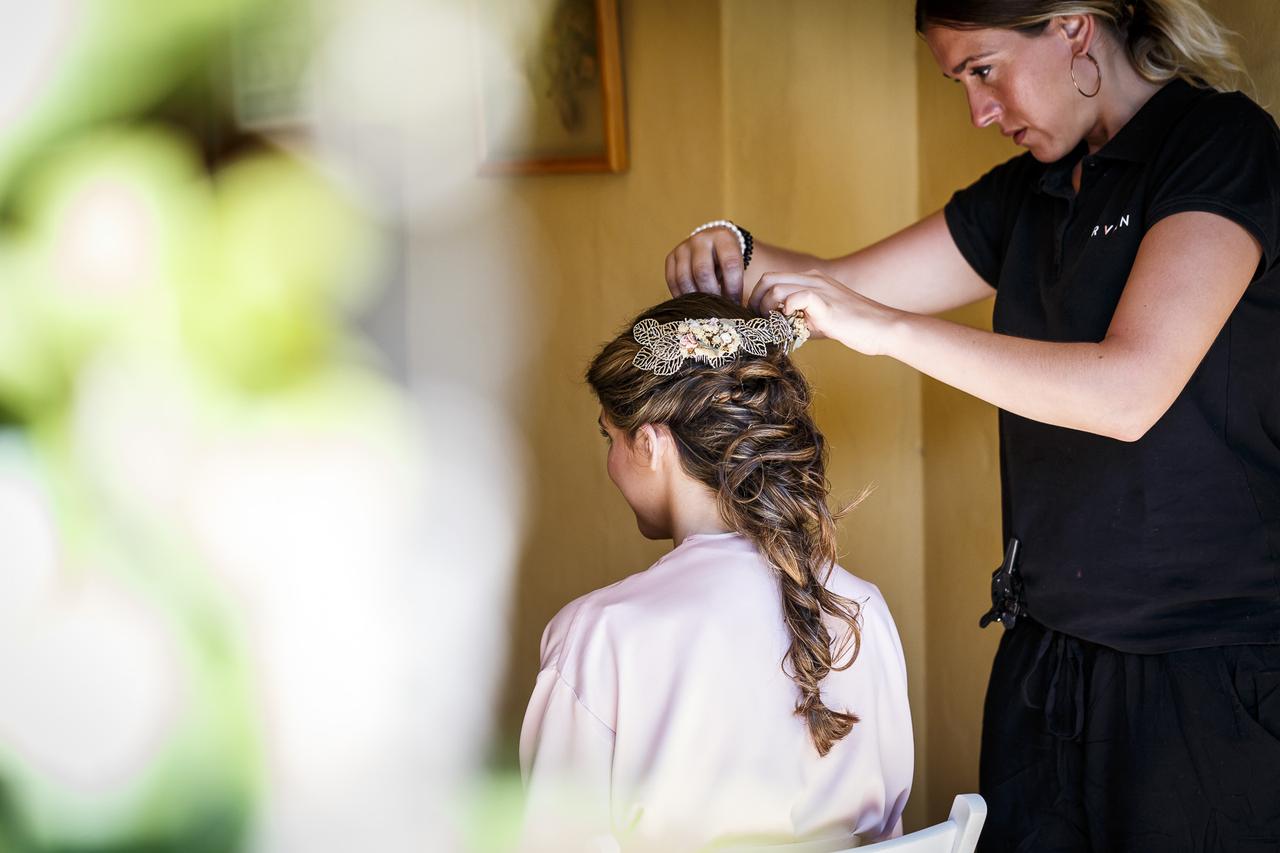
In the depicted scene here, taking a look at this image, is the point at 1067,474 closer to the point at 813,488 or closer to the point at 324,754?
the point at 813,488

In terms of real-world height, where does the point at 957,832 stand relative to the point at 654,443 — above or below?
below

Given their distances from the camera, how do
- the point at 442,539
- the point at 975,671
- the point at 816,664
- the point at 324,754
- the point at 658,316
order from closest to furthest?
the point at 816,664, the point at 658,316, the point at 324,754, the point at 975,671, the point at 442,539

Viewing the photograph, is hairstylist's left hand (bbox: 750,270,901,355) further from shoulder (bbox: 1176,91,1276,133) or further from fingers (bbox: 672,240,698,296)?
shoulder (bbox: 1176,91,1276,133)

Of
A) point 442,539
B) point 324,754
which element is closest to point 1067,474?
point 324,754

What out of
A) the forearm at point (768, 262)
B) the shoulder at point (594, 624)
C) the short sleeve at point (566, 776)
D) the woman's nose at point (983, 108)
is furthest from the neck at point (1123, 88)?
the short sleeve at point (566, 776)

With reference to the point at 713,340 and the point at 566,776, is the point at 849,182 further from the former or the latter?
the point at 566,776

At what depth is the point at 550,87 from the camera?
1.98 metres

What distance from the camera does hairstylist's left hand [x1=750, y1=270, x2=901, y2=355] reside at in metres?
1.10

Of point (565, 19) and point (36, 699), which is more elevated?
point (565, 19)

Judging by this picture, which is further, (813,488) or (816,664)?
(813,488)

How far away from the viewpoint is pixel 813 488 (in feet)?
4.05

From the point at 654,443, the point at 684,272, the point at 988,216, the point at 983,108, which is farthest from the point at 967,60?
the point at 654,443

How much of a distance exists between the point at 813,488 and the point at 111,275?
70 centimetres

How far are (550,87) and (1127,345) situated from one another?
3.93ft
